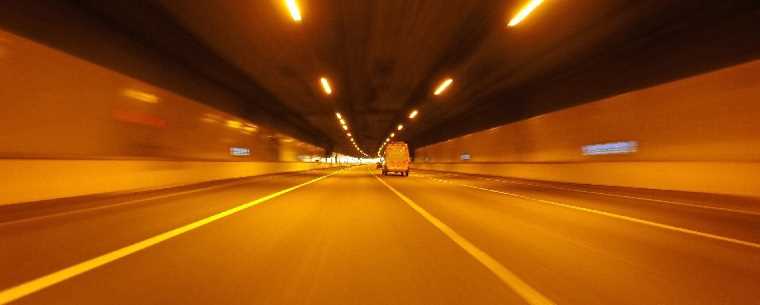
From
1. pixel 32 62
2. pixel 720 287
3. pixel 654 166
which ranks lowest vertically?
pixel 720 287

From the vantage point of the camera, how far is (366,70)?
19.7 metres

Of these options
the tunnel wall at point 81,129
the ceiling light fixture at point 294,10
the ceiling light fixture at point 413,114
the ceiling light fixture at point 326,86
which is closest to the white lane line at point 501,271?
the ceiling light fixture at point 294,10

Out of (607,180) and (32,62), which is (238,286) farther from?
(607,180)

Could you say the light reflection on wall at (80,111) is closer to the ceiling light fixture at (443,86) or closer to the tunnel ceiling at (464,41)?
the tunnel ceiling at (464,41)

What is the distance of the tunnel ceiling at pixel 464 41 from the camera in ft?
39.6

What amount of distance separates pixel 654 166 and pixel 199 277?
16165 mm

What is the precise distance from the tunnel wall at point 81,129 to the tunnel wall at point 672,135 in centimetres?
1695

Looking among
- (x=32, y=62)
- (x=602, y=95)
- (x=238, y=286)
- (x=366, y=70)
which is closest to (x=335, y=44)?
(x=366, y=70)

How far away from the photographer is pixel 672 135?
14453 mm

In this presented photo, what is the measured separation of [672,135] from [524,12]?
6.85 metres

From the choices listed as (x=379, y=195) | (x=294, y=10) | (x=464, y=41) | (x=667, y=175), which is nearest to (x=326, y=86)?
(x=379, y=195)

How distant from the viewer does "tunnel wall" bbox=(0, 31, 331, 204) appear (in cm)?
950

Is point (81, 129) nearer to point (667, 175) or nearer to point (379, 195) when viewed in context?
point (379, 195)

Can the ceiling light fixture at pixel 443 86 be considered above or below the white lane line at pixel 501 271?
above
